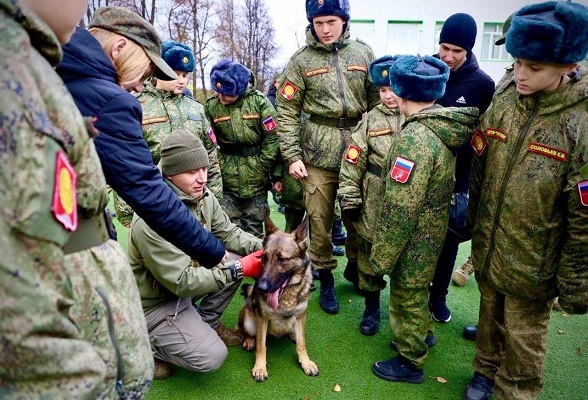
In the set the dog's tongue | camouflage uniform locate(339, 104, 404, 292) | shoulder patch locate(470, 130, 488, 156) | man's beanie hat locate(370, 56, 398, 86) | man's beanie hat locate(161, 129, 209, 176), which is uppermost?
man's beanie hat locate(370, 56, 398, 86)

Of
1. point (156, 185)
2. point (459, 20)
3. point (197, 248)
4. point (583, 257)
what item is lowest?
point (583, 257)

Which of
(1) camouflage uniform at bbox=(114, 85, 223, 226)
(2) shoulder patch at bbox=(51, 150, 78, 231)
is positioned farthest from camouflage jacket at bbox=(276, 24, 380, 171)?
(2) shoulder patch at bbox=(51, 150, 78, 231)

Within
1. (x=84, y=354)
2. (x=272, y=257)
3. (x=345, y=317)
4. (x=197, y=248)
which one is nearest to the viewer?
(x=84, y=354)

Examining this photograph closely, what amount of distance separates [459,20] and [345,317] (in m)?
3.08

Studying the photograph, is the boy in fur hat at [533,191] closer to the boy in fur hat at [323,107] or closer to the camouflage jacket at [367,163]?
the camouflage jacket at [367,163]

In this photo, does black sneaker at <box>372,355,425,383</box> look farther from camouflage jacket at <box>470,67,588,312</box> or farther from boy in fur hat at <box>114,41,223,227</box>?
boy in fur hat at <box>114,41,223,227</box>

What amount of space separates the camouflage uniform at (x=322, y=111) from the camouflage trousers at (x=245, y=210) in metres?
0.93

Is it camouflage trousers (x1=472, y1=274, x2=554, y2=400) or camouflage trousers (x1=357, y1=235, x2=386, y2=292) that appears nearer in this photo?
camouflage trousers (x1=472, y1=274, x2=554, y2=400)

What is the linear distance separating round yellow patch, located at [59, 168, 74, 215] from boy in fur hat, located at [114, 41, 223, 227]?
3.08 meters

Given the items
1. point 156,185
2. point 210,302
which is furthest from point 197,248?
point 210,302

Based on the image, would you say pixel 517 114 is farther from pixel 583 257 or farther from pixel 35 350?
pixel 35 350

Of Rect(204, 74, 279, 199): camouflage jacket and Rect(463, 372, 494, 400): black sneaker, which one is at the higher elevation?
Rect(204, 74, 279, 199): camouflage jacket

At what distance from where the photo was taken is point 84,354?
1.04 m

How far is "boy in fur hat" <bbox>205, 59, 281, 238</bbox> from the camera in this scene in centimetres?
447
